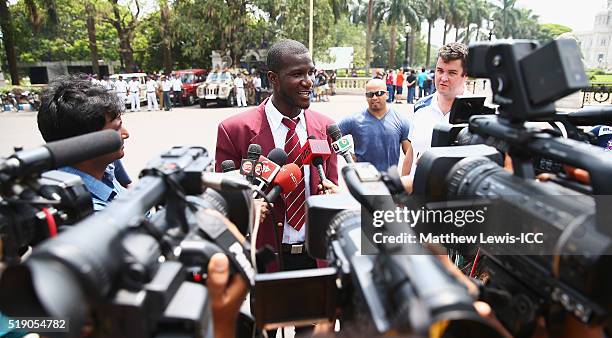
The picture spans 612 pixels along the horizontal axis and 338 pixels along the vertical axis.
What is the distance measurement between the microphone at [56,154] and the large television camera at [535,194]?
94cm

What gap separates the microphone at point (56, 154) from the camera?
0.96 metres

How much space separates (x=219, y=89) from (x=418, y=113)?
14.5 m

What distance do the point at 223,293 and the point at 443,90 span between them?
2.52m

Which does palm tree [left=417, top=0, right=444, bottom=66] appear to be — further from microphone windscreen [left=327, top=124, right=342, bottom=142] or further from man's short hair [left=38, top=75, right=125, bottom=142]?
man's short hair [left=38, top=75, right=125, bottom=142]

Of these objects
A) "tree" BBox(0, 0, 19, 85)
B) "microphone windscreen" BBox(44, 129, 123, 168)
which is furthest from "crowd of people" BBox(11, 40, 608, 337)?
"tree" BBox(0, 0, 19, 85)

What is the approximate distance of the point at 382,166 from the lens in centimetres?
374

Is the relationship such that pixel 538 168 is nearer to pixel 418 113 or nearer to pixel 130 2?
pixel 418 113

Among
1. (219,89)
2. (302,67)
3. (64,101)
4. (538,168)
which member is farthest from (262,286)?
(219,89)

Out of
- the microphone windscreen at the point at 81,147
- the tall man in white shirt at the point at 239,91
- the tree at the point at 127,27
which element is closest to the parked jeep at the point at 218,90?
the tall man in white shirt at the point at 239,91

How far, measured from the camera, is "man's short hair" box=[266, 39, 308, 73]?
229 cm

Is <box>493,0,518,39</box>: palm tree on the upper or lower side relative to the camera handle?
upper

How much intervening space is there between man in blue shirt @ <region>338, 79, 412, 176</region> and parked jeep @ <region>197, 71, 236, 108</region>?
13.7m

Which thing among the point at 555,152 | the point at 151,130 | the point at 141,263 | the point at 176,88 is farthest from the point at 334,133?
the point at 176,88

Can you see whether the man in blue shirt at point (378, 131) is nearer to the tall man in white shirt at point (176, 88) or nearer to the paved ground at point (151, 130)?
the paved ground at point (151, 130)
